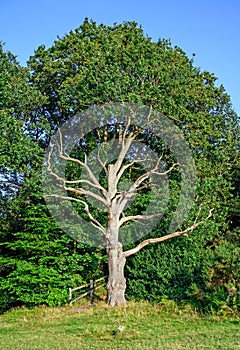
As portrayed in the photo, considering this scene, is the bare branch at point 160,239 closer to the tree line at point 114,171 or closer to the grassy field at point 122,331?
the tree line at point 114,171

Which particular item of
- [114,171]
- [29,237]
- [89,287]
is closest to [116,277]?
[89,287]

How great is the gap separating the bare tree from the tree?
0.14 feet

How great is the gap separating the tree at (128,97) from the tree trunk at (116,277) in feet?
0.11

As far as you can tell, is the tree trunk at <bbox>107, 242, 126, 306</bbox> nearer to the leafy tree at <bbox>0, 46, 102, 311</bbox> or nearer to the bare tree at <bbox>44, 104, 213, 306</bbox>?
the bare tree at <bbox>44, 104, 213, 306</bbox>

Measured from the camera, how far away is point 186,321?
34.4 feet

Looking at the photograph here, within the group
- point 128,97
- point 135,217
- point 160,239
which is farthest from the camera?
point 135,217

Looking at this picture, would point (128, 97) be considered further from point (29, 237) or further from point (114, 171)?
point (29, 237)

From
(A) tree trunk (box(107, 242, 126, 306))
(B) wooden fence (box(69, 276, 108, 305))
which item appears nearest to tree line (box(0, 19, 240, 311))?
(A) tree trunk (box(107, 242, 126, 306))

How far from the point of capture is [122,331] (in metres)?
9.43

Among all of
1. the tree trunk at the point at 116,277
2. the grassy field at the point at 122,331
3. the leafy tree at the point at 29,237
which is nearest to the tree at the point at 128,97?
the tree trunk at the point at 116,277

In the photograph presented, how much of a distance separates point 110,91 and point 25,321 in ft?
26.0

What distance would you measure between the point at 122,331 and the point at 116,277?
4.68 m

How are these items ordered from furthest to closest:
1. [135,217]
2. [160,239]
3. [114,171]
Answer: [114,171] → [135,217] → [160,239]

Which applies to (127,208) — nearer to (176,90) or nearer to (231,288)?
(176,90)
